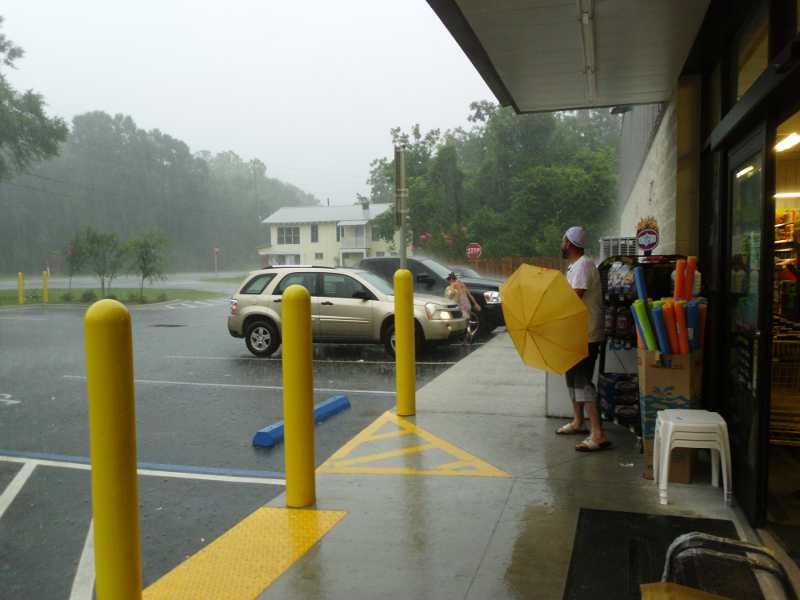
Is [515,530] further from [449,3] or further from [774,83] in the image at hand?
[449,3]

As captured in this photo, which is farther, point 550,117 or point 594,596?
point 550,117

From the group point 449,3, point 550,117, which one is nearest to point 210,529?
point 449,3

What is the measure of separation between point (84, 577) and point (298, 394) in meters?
1.56

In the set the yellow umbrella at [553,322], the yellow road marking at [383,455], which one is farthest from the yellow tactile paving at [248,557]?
the yellow umbrella at [553,322]

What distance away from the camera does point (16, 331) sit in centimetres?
1858

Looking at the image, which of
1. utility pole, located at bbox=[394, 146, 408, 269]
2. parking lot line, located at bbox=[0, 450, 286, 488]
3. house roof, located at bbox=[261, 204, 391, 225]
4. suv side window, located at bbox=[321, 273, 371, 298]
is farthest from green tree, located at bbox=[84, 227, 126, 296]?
house roof, located at bbox=[261, 204, 391, 225]

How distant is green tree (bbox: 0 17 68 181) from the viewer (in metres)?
45.0

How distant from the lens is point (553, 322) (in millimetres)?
5293

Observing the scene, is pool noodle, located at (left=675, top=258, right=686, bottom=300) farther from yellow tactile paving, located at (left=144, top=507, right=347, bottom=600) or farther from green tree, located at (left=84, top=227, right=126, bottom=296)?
green tree, located at (left=84, top=227, right=126, bottom=296)

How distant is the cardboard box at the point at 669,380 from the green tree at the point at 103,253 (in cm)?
3240

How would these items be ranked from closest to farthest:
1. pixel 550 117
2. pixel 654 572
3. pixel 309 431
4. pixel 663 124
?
pixel 654 572 < pixel 309 431 < pixel 663 124 < pixel 550 117

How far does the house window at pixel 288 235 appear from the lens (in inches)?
2625

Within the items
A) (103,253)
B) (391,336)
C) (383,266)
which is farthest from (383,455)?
(103,253)

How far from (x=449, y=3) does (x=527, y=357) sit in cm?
267
